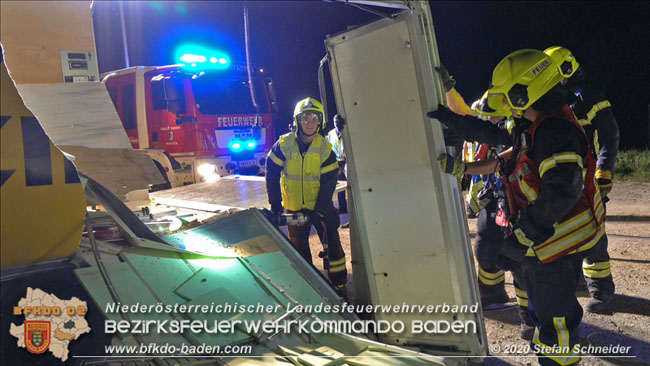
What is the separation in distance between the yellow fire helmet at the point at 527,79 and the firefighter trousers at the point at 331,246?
1.93 m

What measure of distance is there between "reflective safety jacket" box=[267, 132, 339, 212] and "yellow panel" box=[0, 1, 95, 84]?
1677 mm

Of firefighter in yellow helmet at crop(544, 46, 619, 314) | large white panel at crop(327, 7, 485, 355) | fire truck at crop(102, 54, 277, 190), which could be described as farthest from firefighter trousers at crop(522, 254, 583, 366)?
fire truck at crop(102, 54, 277, 190)

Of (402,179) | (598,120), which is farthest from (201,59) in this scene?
(402,179)

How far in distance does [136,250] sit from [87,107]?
1.27 metres

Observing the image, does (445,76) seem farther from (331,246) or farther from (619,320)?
(619,320)

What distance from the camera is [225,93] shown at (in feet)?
30.8

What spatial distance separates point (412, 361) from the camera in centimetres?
225

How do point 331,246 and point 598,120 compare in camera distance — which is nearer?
point 598,120

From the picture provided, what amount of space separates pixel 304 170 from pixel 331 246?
2.22ft

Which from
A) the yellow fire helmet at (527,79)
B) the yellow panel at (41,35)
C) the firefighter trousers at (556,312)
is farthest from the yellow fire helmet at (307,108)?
the firefighter trousers at (556,312)

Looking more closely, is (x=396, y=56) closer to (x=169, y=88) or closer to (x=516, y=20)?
(x=169, y=88)

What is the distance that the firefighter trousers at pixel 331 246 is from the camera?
3.80 metres

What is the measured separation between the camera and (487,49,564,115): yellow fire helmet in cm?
227

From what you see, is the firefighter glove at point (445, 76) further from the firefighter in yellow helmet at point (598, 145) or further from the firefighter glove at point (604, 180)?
the firefighter glove at point (604, 180)
